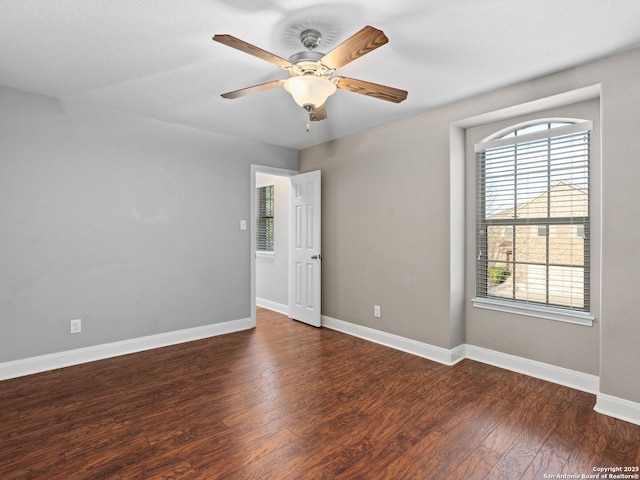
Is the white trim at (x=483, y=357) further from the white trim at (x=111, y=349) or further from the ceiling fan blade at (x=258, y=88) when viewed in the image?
the ceiling fan blade at (x=258, y=88)

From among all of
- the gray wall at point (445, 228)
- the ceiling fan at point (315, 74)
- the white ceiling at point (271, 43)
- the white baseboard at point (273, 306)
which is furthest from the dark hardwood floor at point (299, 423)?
the white ceiling at point (271, 43)

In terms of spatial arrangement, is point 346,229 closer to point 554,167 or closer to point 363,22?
point 554,167

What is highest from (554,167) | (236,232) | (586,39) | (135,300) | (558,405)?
(586,39)

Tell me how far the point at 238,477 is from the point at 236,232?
3022 millimetres

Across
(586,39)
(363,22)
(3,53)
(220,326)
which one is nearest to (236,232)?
(220,326)

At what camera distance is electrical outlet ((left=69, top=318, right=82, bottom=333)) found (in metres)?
3.29

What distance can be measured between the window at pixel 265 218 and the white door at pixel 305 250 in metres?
0.89

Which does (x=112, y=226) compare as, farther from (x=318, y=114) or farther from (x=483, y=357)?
(x=483, y=357)

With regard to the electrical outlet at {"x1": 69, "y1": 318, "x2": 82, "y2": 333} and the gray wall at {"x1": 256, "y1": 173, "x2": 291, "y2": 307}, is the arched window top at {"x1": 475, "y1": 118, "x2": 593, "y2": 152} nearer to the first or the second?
the gray wall at {"x1": 256, "y1": 173, "x2": 291, "y2": 307}

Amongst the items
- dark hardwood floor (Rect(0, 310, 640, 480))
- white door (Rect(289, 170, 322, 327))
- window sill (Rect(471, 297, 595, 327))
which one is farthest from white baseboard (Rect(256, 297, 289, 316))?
window sill (Rect(471, 297, 595, 327))

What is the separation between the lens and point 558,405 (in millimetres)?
2541

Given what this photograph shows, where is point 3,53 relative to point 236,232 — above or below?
above

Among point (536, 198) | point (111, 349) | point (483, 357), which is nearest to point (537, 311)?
point (483, 357)

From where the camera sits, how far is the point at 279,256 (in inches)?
219
